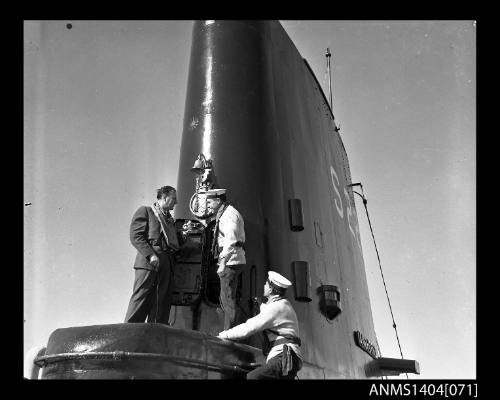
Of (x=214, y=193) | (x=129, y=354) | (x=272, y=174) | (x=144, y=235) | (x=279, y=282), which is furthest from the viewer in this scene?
(x=272, y=174)

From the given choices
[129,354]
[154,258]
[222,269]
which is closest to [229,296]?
[222,269]

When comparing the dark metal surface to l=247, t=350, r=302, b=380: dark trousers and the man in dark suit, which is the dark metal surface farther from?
the man in dark suit

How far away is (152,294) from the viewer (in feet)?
15.6

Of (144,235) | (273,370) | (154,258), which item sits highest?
(144,235)

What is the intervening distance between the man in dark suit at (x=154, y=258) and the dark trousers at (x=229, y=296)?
480 millimetres

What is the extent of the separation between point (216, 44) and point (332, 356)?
358cm

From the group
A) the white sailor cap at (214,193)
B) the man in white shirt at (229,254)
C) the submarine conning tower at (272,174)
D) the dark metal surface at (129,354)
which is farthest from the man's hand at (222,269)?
the dark metal surface at (129,354)

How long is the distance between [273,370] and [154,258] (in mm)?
1411

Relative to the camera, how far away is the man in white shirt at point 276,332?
153 inches

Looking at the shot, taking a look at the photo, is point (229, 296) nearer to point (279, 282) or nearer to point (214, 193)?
point (279, 282)

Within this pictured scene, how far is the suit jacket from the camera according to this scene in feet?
15.6

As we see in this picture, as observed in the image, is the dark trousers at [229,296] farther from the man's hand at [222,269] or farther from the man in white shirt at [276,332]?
the man in white shirt at [276,332]
